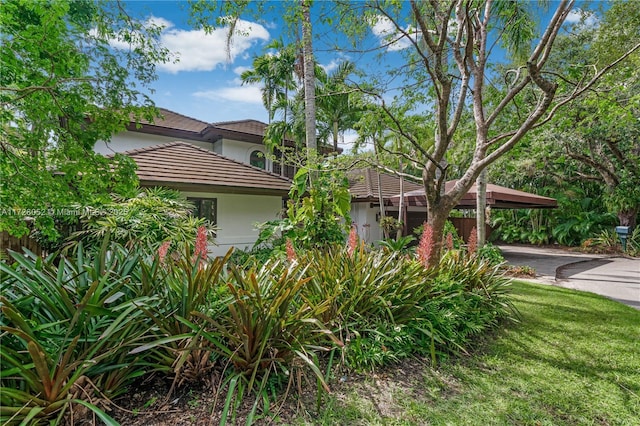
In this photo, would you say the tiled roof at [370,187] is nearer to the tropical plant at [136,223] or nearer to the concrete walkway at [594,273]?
the concrete walkway at [594,273]

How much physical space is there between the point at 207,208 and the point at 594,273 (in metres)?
11.9

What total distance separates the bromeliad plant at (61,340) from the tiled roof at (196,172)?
6.17 meters

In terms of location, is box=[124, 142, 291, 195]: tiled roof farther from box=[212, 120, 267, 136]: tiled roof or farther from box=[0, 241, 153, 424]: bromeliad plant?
box=[0, 241, 153, 424]: bromeliad plant

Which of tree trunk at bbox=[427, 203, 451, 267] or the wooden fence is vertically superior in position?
tree trunk at bbox=[427, 203, 451, 267]

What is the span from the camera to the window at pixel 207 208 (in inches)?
383

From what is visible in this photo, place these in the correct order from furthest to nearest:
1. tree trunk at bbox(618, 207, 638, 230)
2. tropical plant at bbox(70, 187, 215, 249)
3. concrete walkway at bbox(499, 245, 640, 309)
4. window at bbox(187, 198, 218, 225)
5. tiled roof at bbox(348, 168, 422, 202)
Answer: tiled roof at bbox(348, 168, 422, 202) < tree trunk at bbox(618, 207, 638, 230) < window at bbox(187, 198, 218, 225) < concrete walkway at bbox(499, 245, 640, 309) < tropical plant at bbox(70, 187, 215, 249)

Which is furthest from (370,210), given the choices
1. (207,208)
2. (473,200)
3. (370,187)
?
(207,208)

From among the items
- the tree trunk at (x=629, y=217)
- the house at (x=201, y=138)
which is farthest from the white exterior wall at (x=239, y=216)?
the tree trunk at (x=629, y=217)

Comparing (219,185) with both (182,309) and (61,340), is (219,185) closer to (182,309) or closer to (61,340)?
(182,309)

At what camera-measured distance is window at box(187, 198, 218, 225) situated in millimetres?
9727

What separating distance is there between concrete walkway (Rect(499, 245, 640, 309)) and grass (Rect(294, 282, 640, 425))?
2.95m

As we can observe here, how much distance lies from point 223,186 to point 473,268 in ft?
23.2

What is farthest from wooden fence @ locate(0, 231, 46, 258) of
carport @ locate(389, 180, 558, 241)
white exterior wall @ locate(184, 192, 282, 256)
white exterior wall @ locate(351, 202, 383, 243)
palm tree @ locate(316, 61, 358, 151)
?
white exterior wall @ locate(351, 202, 383, 243)

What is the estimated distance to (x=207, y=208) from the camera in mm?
9898
